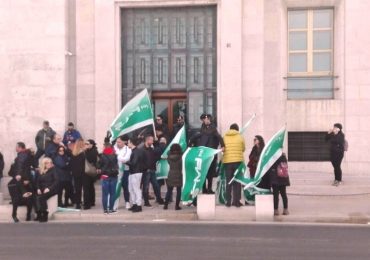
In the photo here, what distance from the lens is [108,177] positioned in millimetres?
15133

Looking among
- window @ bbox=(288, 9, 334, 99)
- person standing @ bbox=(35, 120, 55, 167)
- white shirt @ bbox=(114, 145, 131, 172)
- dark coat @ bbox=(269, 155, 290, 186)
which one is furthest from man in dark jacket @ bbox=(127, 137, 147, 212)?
window @ bbox=(288, 9, 334, 99)

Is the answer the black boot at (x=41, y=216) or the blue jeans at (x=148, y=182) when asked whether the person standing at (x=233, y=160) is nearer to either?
the blue jeans at (x=148, y=182)

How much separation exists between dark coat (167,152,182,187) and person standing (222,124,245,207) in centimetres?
112

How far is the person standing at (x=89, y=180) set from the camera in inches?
619

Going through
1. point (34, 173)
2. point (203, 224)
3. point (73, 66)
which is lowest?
point (203, 224)

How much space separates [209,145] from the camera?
50.6 feet

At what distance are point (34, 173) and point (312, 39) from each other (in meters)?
10.00

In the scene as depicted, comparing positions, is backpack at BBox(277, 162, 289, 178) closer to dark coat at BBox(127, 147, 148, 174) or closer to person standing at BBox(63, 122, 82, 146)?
dark coat at BBox(127, 147, 148, 174)

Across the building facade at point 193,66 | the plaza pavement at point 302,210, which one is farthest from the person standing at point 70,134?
the plaza pavement at point 302,210

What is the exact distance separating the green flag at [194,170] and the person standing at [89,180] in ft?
8.25

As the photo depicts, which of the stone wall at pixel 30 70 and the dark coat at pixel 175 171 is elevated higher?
the stone wall at pixel 30 70

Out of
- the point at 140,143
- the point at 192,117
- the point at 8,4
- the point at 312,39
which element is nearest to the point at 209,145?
the point at 140,143

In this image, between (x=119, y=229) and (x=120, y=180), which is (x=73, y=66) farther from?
(x=119, y=229)

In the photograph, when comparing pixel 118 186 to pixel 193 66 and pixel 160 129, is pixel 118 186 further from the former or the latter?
pixel 193 66
